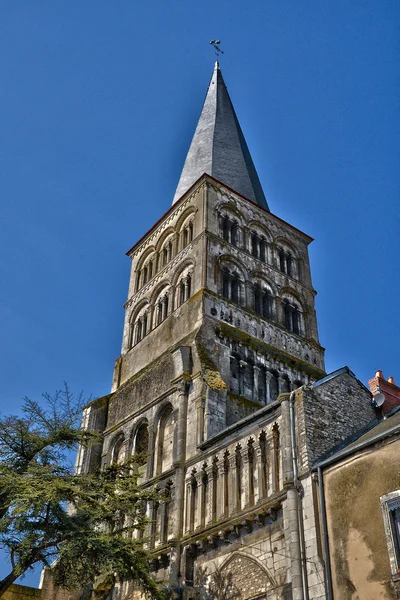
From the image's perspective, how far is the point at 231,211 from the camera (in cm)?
3472

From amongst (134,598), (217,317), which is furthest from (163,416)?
(134,598)

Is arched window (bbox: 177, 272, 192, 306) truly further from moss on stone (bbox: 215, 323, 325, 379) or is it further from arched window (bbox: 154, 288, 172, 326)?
moss on stone (bbox: 215, 323, 325, 379)

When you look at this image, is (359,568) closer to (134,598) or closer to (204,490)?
(204,490)

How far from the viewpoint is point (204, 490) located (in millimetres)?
21719

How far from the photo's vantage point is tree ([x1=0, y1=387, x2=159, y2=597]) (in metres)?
17.1

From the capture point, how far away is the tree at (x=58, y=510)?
56.0ft

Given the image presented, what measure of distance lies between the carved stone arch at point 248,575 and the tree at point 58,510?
2226 millimetres

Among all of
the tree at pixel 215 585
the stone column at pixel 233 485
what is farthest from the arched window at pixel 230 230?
the tree at pixel 215 585

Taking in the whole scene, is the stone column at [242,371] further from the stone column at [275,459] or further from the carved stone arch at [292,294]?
the stone column at [275,459]

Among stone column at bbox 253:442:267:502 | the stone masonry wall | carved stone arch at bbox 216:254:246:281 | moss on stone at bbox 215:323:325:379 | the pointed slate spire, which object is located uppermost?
the pointed slate spire

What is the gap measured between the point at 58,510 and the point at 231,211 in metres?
20.6

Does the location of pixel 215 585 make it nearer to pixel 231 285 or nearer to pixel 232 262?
pixel 231 285

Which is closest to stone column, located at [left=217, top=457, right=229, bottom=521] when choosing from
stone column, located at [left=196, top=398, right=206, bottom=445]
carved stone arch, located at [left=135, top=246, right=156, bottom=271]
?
stone column, located at [left=196, top=398, right=206, bottom=445]

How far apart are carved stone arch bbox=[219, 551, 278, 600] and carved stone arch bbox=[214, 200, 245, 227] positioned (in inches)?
750
